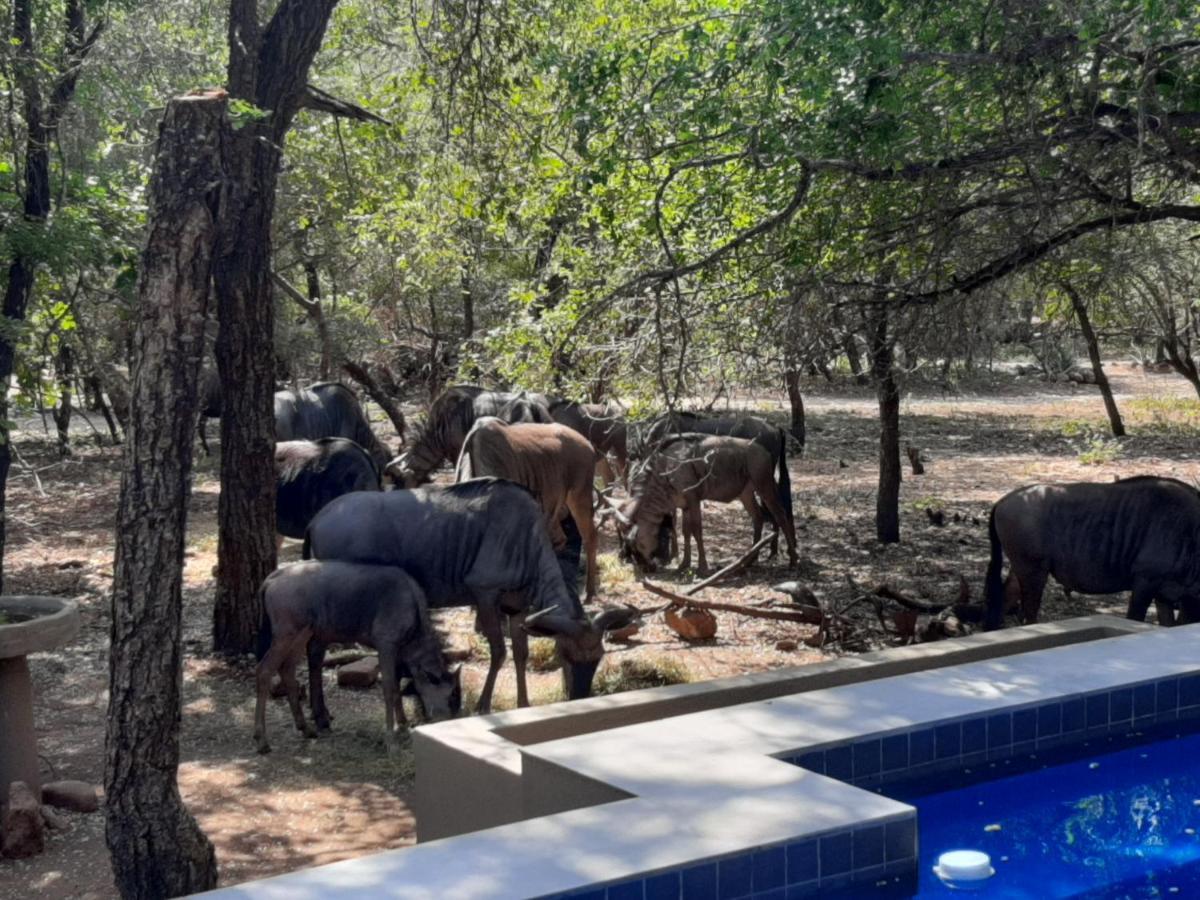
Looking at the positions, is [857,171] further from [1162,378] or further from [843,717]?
[1162,378]

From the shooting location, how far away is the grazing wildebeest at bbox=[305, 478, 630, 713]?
9.06 m

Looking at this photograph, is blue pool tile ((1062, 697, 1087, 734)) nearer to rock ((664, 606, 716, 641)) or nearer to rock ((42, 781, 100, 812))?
rock ((664, 606, 716, 641))

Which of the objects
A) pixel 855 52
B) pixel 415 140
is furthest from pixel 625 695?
pixel 415 140

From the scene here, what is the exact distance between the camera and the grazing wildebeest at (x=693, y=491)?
13367 millimetres

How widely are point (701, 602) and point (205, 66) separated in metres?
9.60

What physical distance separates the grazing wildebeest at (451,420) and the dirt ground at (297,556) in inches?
57.8

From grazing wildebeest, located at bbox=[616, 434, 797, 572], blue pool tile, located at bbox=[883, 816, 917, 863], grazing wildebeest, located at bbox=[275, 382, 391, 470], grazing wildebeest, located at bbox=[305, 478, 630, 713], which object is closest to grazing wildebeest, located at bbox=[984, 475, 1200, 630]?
grazing wildebeest, located at bbox=[305, 478, 630, 713]

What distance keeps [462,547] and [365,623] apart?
0.97 meters

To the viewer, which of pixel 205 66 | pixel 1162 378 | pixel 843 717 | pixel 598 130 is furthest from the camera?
pixel 1162 378

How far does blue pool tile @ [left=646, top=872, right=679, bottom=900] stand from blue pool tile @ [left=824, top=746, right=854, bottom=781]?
1.58 m

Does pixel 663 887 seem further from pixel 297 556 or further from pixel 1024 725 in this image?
pixel 297 556

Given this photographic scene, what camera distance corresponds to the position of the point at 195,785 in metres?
7.75

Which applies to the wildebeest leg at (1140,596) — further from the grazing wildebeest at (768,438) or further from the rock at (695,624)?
the grazing wildebeest at (768,438)

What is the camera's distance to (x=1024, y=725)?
243 inches
